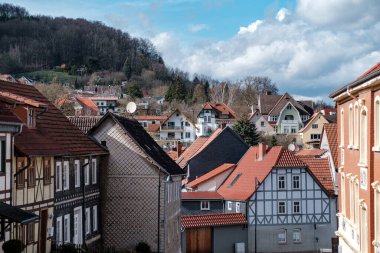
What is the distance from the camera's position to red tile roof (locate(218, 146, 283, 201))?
166 ft

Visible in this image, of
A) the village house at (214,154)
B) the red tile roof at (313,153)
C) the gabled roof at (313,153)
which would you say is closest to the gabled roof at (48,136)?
the village house at (214,154)

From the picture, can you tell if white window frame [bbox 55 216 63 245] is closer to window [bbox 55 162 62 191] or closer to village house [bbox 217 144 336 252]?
window [bbox 55 162 62 191]

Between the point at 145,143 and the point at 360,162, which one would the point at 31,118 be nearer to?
the point at 145,143

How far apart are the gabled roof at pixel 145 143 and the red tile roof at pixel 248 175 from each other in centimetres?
1399

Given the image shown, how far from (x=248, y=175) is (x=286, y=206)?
3.69m

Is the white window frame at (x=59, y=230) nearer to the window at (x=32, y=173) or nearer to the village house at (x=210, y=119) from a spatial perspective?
the window at (x=32, y=173)

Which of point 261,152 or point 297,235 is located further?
point 261,152

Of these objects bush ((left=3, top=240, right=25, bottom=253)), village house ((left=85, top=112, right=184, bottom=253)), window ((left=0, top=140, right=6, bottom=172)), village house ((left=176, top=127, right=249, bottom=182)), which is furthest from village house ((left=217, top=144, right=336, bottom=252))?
bush ((left=3, top=240, right=25, bottom=253))

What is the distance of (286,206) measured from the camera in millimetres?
50719

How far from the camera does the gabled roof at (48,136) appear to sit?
80.7ft

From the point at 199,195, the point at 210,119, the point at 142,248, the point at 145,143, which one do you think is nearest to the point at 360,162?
the point at 142,248

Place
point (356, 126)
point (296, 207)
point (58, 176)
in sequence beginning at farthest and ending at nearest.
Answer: point (296, 207) < point (58, 176) < point (356, 126)

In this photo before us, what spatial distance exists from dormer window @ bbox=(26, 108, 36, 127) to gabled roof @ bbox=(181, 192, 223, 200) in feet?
82.2

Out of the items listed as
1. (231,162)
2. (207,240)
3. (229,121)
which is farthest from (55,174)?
(229,121)
